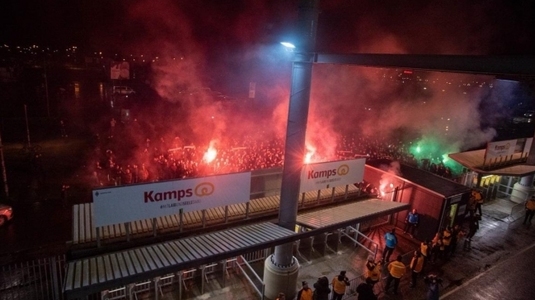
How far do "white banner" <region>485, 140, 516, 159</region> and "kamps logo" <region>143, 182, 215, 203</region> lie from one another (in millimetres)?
14604

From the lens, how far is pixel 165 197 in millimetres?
8453

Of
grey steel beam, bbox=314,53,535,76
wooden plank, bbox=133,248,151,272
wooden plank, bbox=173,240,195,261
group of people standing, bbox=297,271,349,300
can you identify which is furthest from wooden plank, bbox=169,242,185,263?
grey steel beam, bbox=314,53,535,76

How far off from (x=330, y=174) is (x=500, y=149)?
37.4 ft

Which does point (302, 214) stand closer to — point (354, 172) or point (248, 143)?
point (354, 172)

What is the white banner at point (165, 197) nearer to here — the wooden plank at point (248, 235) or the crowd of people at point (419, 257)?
the wooden plank at point (248, 235)

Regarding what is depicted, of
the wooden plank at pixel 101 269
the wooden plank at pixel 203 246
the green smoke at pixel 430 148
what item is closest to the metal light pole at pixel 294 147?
the wooden plank at pixel 203 246

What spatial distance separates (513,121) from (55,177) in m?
51.3

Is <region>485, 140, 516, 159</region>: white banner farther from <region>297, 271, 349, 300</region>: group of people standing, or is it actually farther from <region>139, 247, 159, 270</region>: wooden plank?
<region>139, 247, 159, 270</region>: wooden plank

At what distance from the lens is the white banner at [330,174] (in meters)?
10.8

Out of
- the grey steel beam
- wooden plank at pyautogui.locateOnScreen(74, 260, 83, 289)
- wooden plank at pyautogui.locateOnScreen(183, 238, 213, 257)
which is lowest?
wooden plank at pyautogui.locateOnScreen(74, 260, 83, 289)

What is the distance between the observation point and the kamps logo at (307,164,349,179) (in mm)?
10805

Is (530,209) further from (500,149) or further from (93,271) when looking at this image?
(93,271)

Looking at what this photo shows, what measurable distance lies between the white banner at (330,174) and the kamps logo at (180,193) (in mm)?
3117

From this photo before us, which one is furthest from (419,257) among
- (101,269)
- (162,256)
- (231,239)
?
(101,269)
